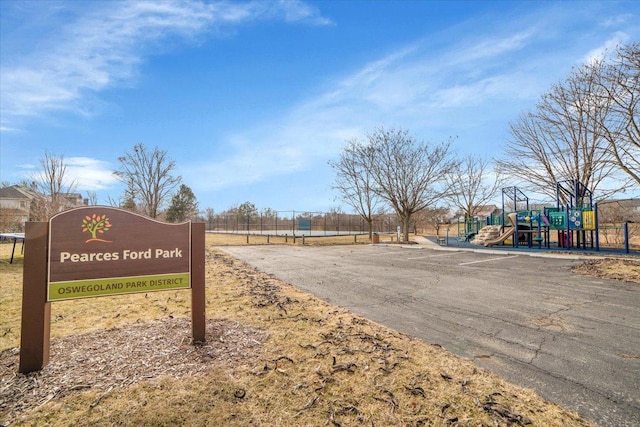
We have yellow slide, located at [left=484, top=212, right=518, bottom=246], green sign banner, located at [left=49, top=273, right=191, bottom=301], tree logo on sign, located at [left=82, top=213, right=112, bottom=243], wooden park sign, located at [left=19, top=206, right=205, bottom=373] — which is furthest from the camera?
yellow slide, located at [left=484, top=212, right=518, bottom=246]

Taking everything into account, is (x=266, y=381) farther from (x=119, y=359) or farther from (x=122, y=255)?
(x=122, y=255)

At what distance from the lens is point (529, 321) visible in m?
4.11

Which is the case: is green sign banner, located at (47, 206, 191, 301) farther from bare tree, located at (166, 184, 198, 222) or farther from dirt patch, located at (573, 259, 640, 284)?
bare tree, located at (166, 184, 198, 222)

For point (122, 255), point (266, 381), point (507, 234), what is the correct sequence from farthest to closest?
1. point (507, 234)
2. point (122, 255)
3. point (266, 381)

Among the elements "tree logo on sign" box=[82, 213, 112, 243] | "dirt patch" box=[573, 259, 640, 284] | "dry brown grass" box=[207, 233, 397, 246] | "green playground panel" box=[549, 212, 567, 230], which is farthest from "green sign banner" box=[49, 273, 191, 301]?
"green playground panel" box=[549, 212, 567, 230]

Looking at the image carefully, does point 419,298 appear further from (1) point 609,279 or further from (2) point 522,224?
(2) point 522,224

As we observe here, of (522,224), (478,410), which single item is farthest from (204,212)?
(478,410)

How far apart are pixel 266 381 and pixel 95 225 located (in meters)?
2.25

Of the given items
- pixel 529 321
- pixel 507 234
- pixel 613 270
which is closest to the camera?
pixel 529 321

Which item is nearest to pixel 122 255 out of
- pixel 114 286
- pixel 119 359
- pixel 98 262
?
pixel 98 262

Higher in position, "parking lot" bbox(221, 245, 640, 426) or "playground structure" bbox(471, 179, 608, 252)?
"playground structure" bbox(471, 179, 608, 252)

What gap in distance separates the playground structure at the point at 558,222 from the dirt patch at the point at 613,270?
6247mm

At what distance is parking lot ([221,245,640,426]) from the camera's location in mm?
2457

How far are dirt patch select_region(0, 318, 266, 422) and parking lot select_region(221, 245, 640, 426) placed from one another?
2044mm
